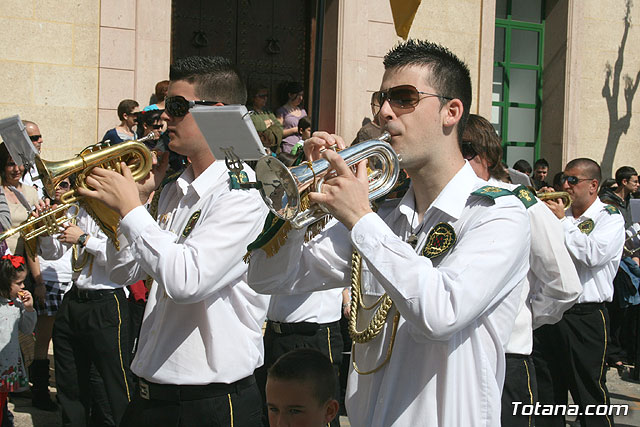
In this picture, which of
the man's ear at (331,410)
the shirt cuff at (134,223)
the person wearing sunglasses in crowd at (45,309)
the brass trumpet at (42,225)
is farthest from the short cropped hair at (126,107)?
the man's ear at (331,410)

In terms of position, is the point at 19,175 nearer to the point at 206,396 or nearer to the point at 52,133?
the point at 52,133

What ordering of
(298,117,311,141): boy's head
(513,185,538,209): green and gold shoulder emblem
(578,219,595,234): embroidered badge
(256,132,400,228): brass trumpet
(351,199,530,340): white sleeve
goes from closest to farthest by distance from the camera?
(351,199,530,340): white sleeve, (256,132,400,228): brass trumpet, (513,185,538,209): green and gold shoulder emblem, (578,219,595,234): embroidered badge, (298,117,311,141): boy's head

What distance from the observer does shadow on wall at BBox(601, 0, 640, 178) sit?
1284cm

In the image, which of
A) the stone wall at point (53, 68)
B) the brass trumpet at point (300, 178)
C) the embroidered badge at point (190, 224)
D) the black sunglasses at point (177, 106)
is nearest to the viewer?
the brass trumpet at point (300, 178)

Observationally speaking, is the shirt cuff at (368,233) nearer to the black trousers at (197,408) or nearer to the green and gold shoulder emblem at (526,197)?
the black trousers at (197,408)

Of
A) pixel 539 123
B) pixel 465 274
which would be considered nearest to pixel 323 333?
pixel 465 274

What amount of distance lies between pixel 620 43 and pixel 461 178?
11.4 metres

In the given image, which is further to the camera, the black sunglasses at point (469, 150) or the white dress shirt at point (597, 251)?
the white dress shirt at point (597, 251)

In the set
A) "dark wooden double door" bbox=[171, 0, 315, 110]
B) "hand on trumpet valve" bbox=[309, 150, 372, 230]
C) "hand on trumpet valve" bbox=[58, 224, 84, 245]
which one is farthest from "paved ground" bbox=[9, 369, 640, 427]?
"dark wooden double door" bbox=[171, 0, 315, 110]

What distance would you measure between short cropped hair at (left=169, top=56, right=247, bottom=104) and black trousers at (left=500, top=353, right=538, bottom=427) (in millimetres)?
2090

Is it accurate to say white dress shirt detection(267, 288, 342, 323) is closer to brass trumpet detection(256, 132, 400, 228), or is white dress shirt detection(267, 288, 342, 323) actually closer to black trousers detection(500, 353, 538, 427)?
black trousers detection(500, 353, 538, 427)

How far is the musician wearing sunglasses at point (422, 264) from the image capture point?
2311 mm

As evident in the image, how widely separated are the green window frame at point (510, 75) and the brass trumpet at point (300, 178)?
10747mm

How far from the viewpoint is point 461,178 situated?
106 inches
